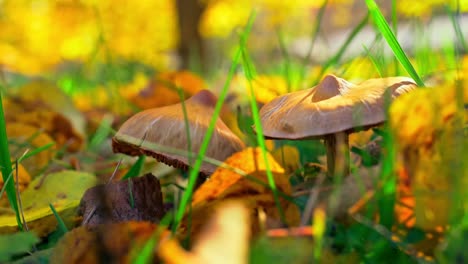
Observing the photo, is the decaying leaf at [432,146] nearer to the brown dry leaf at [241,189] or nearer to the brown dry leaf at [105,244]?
the brown dry leaf at [241,189]

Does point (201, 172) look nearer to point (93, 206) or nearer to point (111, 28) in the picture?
point (93, 206)

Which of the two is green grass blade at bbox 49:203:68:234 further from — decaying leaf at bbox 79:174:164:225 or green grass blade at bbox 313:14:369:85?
green grass blade at bbox 313:14:369:85

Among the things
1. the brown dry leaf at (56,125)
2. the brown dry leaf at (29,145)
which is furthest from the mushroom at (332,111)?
the brown dry leaf at (56,125)

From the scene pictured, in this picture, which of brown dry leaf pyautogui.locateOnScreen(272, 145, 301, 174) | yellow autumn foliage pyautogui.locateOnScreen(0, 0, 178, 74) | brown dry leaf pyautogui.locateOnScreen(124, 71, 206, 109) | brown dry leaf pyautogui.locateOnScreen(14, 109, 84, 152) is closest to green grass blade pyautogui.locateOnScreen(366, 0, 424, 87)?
brown dry leaf pyautogui.locateOnScreen(272, 145, 301, 174)

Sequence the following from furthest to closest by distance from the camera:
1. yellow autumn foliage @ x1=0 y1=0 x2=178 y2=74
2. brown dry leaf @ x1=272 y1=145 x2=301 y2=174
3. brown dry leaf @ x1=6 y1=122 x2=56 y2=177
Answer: yellow autumn foliage @ x1=0 y1=0 x2=178 y2=74, brown dry leaf @ x1=6 y1=122 x2=56 y2=177, brown dry leaf @ x1=272 y1=145 x2=301 y2=174

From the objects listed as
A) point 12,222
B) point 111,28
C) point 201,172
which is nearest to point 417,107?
point 201,172
